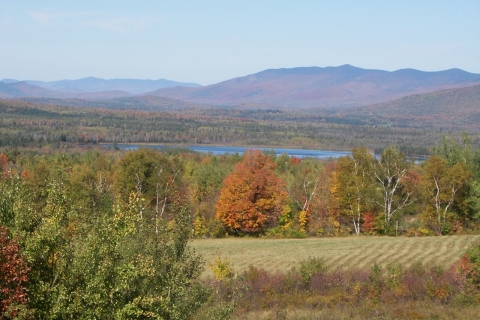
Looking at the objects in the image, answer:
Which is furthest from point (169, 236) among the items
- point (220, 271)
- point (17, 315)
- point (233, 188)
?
point (233, 188)

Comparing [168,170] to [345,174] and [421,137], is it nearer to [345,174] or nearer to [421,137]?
[345,174]

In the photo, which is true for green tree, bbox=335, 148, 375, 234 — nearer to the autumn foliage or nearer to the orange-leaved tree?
the orange-leaved tree

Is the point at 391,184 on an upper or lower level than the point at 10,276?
lower

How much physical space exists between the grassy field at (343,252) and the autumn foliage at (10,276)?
21.0 m

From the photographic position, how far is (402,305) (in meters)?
27.6

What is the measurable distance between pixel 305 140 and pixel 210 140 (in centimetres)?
3278

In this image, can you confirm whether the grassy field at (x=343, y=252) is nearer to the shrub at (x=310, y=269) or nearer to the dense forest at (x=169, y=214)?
the shrub at (x=310, y=269)

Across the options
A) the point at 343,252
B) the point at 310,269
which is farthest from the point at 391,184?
the point at 310,269

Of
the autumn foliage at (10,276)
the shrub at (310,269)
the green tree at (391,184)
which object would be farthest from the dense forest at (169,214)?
the shrub at (310,269)

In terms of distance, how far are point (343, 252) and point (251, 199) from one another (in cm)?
1668

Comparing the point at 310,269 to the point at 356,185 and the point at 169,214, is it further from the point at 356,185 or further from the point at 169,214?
the point at 356,185

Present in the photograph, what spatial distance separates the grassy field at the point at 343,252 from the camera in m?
35.2

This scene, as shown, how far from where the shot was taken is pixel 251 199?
5422 cm

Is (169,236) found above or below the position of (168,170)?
above
